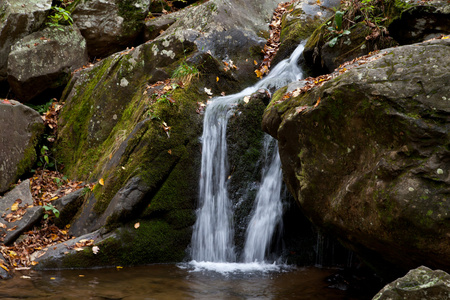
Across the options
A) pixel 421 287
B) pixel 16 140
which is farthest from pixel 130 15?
pixel 421 287

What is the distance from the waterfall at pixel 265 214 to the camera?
6039 millimetres

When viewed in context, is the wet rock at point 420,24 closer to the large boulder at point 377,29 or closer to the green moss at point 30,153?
the large boulder at point 377,29

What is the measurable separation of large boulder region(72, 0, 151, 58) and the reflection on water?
7.10 metres

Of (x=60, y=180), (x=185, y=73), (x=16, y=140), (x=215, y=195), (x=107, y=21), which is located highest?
(x=107, y=21)

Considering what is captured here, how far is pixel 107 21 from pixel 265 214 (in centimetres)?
735

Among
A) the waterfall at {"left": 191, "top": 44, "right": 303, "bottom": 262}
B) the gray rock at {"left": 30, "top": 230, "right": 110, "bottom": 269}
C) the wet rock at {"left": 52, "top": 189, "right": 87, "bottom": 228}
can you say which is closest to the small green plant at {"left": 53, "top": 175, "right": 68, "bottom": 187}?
the wet rock at {"left": 52, "top": 189, "right": 87, "bottom": 228}

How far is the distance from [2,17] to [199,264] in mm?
8261

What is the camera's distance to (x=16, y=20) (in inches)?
376

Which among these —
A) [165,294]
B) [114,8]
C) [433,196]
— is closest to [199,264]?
[165,294]

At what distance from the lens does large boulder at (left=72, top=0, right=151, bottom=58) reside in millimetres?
10352

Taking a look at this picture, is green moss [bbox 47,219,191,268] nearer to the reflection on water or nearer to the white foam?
the reflection on water

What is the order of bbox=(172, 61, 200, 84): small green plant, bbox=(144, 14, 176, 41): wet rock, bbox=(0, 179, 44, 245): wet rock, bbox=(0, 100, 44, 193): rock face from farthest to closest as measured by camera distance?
bbox=(144, 14, 176, 41): wet rock
bbox=(0, 100, 44, 193): rock face
bbox=(172, 61, 200, 84): small green plant
bbox=(0, 179, 44, 245): wet rock

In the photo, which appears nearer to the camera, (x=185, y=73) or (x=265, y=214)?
(x=265, y=214)

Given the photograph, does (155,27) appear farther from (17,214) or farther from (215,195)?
(17,214)
